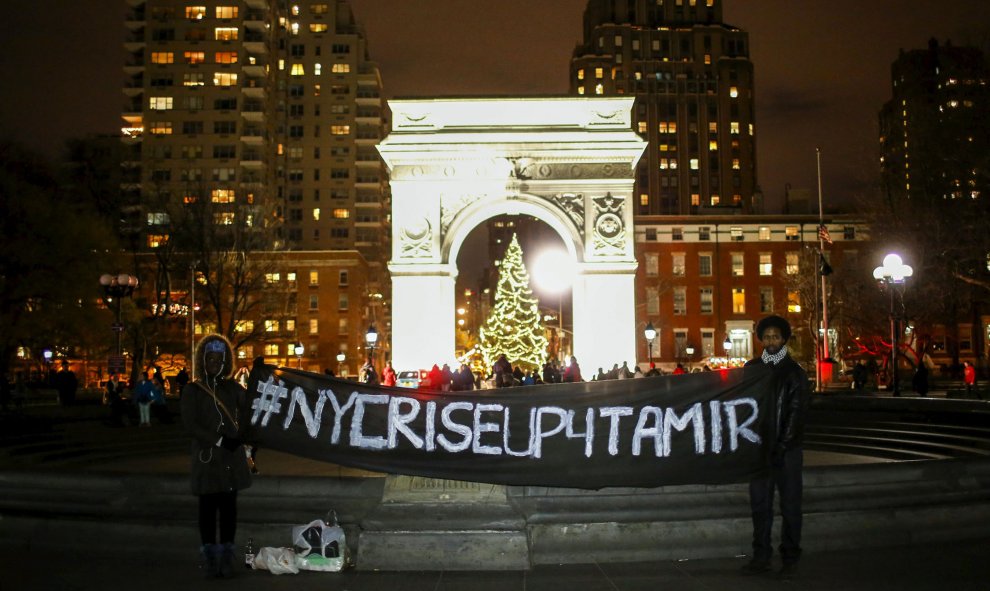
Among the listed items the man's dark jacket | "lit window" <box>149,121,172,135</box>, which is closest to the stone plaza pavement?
the man's dark jacket

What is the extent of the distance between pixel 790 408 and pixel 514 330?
32.7m

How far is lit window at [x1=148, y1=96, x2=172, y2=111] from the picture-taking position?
79.3 meters

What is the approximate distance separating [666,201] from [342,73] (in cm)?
3963

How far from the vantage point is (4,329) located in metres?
34.2

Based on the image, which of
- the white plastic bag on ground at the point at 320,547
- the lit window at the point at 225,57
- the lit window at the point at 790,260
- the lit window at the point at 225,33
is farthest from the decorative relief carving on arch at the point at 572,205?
the lit window at the point at 225,33

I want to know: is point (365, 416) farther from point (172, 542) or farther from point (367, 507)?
point (172, 542)

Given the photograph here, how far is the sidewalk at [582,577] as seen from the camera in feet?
21.9

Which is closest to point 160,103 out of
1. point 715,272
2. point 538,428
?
point 715,272

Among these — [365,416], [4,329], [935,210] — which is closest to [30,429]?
[365,416]

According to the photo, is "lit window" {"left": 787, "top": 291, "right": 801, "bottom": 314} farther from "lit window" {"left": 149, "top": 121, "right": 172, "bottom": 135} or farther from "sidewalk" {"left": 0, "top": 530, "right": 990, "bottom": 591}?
"sidewalk" {"left": 0, "top": 530, "right": 990, "bottom": 591}

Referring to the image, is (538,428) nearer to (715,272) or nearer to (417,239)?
(417,239)

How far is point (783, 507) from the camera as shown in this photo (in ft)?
23.3

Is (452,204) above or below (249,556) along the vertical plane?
above

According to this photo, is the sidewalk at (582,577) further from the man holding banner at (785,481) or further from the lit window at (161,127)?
the lit window at (161,127)
